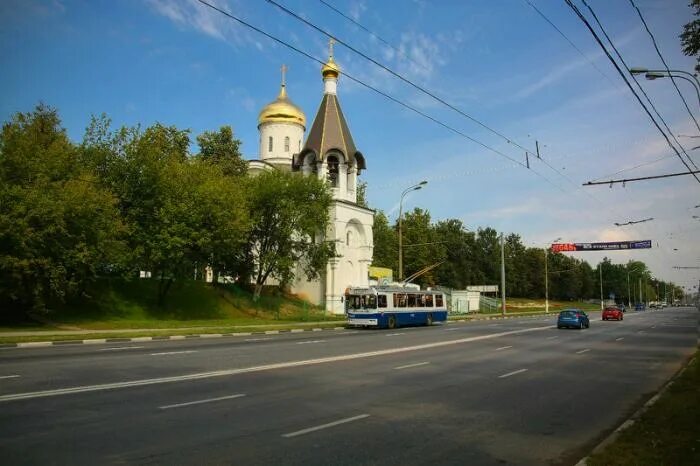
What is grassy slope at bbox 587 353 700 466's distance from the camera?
5973 millimetres

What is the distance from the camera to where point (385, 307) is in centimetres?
3488

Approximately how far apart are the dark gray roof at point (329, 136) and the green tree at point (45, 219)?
2191 cm

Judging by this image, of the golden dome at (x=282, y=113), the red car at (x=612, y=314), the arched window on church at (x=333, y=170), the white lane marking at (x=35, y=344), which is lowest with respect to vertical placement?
the red car at (x=612, y=314)

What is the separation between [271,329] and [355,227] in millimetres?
22916

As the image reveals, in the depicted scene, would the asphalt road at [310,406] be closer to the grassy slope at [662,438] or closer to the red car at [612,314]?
the grassy slope at [662,438]

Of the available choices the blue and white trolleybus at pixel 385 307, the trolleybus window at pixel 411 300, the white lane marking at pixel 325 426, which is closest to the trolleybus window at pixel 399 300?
the blue and white trolleybus at pixel 385 307

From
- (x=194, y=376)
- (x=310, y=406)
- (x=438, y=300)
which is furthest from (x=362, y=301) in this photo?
(x=310, y=406)

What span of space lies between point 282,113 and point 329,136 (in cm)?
932

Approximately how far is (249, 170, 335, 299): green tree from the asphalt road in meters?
24.1

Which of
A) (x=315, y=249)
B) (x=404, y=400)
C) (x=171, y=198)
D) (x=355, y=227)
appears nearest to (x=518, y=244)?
(x=355, y=227)

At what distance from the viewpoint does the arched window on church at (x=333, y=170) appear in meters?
50.0

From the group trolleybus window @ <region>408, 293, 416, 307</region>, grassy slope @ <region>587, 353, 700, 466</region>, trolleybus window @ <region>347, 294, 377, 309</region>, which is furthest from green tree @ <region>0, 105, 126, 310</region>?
grassy slope @ <region>587, 353, 700, 466</region>

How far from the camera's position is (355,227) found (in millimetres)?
52531

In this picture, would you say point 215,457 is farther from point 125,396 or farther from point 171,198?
point 171,198
